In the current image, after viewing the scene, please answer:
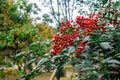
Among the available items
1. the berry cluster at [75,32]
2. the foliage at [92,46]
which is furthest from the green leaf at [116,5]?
the berry cluster at [75,32]

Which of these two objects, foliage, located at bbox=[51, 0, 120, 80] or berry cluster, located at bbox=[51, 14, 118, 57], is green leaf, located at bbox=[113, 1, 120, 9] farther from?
berry cluster, located at bbox=[51, 14, 118, 57]

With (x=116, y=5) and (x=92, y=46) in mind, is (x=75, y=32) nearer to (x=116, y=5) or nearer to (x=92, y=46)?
(x=92, y=46)

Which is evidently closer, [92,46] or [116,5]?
[92,46]

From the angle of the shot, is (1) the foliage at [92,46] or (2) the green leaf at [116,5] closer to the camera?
(1) the foliage at [92,46]

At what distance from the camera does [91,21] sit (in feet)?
5.20

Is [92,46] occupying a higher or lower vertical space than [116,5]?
lower

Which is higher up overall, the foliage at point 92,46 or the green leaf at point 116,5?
the green leaf at point 116,5

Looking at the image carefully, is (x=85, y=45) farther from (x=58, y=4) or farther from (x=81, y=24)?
(x=58, y=4)

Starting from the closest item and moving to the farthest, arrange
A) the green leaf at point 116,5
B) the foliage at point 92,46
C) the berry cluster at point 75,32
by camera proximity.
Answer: the foliage at point 92,46 < the berry cluster at point 75,32 < the green leaf at point 116,5

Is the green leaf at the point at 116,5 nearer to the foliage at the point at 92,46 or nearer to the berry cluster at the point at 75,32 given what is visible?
the foliage at the point at 92,46

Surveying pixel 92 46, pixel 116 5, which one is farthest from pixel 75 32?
pixel 116 5

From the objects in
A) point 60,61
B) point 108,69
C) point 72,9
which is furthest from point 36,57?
point 72,9

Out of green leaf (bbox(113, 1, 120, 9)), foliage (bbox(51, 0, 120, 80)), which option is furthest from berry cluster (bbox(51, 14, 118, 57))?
Result: green leaf (bbox(113, 1, 120, 9))

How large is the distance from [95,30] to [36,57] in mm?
405
